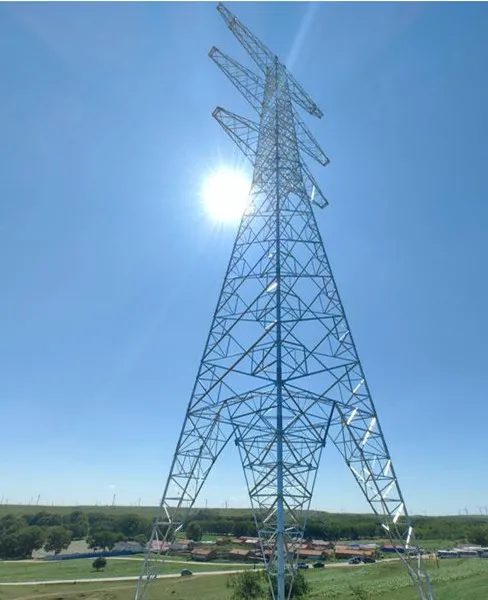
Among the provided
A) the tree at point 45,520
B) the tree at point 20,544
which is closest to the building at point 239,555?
the tree at point 20,544

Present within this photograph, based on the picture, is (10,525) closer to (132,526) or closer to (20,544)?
(20,544)

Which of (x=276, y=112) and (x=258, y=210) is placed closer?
(x=258, y=210)

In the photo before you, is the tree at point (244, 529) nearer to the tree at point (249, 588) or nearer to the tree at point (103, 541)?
the tree at point (103, 541)

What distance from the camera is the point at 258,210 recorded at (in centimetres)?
1683

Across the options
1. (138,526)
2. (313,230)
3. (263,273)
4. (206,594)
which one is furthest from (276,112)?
(138,526)

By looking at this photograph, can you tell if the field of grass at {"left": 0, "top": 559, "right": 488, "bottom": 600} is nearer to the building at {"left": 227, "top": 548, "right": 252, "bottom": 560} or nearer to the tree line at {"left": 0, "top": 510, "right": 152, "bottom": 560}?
the building at {"left": 227, "top": 548, "right": 252, "bottom": 560}

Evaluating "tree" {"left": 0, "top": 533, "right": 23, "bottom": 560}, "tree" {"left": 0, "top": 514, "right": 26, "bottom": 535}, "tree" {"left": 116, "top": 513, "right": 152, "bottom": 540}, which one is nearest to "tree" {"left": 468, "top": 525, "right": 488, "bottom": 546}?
"tree" {"left": 116, "top": 513, "right": 152, "bottom": 540}

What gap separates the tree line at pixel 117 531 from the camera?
7856cm

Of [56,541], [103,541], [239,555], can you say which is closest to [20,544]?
[56,541]

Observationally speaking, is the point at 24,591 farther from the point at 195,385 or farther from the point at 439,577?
the point at 195,385

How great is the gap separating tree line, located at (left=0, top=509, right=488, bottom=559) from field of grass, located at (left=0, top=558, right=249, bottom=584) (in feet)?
41.4

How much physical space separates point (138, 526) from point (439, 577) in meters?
87.3

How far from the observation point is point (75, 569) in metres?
59.0

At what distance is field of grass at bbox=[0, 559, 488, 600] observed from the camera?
31.6 m
